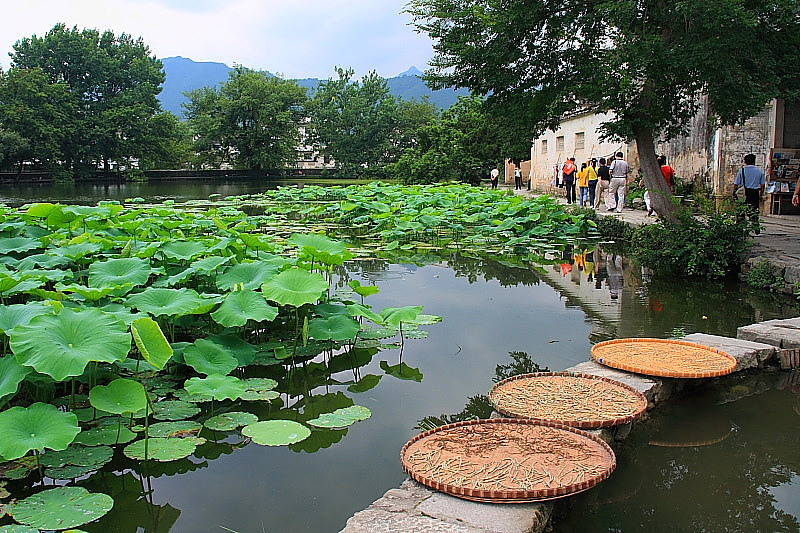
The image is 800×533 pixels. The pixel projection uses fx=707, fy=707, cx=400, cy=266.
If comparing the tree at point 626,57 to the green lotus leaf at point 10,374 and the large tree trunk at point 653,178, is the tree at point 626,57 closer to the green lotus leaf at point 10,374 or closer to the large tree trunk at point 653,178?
the large tree trunk at point 653,178

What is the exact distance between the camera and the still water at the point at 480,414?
2760 millimetres

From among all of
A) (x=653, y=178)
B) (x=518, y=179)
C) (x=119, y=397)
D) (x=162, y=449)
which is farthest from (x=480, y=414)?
(x=518, y=179)

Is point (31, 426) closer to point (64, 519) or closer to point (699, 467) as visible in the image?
point (64, 519)

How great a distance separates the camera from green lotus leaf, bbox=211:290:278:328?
4059 mm

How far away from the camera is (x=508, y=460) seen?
2.75 m

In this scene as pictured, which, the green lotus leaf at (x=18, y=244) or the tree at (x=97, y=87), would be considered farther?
the tree at (x=97, y=87)

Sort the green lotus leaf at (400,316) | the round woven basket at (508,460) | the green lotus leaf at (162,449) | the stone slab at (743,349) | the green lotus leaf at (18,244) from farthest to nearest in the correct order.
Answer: the green lotus leaf at (18,244) → the green lotus leaf at (400,316) → the stone slab at (743,349) → the green lotus leaf at (162,449) → the round woven basket at (508,460)

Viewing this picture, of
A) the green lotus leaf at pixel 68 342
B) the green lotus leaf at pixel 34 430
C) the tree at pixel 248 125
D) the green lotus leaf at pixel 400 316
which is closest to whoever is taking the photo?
the green lotus leaf at pixel 34 430

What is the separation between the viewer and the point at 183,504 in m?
2.88

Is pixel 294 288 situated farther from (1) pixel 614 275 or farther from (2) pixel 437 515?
(1) pixel 614 275

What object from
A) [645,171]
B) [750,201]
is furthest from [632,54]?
[750,201]

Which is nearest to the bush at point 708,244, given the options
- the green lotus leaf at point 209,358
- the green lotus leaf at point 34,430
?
the green lotus leaf at point 209,358

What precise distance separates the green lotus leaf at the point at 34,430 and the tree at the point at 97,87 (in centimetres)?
3847

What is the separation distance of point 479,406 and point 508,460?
3.86 feet
